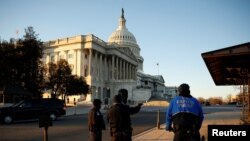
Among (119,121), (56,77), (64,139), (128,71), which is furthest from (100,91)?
(119,121)

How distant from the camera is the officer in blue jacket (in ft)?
24.7

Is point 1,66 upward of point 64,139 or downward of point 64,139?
upward

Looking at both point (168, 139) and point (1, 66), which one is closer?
point (168, 139)

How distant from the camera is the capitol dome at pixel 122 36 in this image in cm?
16225

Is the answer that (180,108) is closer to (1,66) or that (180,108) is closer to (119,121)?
(119,121)

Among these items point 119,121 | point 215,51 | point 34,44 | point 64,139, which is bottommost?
point 64,139

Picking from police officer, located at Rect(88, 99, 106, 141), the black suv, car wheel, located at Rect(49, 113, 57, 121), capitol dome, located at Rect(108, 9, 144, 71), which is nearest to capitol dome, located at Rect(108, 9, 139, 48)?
capitol dome, located at Rect(108, 9, 144, 71)

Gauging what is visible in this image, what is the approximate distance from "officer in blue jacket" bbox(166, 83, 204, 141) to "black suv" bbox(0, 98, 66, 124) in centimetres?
2087

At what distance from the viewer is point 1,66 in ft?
155

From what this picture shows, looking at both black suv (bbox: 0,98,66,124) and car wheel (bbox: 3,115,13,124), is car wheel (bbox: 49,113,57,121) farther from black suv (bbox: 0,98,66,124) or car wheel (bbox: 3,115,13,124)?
car wheel (bbox: 3,115,13,124)

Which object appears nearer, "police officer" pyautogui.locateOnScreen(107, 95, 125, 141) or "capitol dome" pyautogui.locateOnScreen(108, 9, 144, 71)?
"police officer" pyautogui.locateOnScreen(107, 95, 125, 141)

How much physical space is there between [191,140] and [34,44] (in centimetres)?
4580

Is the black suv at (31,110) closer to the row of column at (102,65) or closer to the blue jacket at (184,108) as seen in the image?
the blue jacket at (184,108)

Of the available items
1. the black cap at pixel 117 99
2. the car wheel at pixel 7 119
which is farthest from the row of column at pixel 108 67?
the black cap at pixel 117 99
